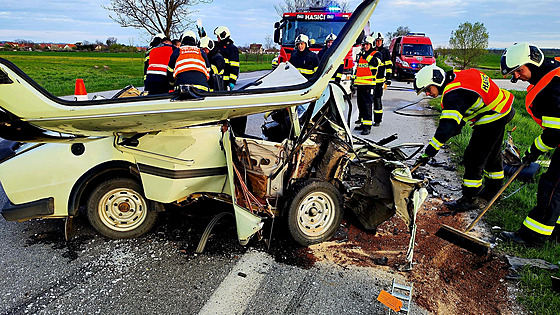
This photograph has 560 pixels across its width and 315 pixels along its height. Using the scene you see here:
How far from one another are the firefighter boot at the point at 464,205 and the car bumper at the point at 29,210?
4.30 meters

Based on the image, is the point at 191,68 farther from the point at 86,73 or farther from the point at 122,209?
the point at 86,73

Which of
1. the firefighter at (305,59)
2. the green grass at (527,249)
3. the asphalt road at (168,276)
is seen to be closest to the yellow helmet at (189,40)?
the asphalt road at (168,276)

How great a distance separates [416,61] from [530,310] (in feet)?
62.8

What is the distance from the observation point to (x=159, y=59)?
17.7 ft

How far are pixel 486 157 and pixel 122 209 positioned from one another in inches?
158

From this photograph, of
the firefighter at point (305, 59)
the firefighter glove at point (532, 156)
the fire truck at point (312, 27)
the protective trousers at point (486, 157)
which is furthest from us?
the fire truck at point (312, 27)

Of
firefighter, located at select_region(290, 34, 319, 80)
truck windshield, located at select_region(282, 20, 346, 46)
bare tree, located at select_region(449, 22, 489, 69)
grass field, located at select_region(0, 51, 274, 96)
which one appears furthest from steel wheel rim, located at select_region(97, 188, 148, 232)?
bare tree, located at select_region(449, 22, 489, 69)

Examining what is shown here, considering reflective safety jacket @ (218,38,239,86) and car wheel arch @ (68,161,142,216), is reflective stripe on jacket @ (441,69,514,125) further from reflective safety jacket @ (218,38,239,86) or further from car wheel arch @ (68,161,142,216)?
reflective safety jacket @ (218,38,239,86)

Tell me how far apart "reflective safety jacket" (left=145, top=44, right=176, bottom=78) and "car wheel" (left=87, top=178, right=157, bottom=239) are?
8.76 feet

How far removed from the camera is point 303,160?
3.48 meters

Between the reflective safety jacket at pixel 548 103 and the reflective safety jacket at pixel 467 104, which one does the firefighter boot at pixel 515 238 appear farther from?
the reflective safety jacket at pixel 467 104

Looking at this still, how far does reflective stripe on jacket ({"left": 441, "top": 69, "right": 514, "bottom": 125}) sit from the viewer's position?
3.69 meters

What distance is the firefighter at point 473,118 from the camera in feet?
11.8

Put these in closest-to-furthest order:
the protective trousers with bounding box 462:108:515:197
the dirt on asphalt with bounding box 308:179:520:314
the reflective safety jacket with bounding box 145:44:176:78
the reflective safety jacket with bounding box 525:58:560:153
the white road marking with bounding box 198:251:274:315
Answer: the white road marking with bounding box 198:251:274:315 → the dirt on asphalt with bounding box 308:179:520:314 → the reflective safety jacket with bounding box 525:58:560:153 → the protective trousers with bounding box 462:108:515:197 → the reflective safety jacket with bounding box 145:44:176:78
